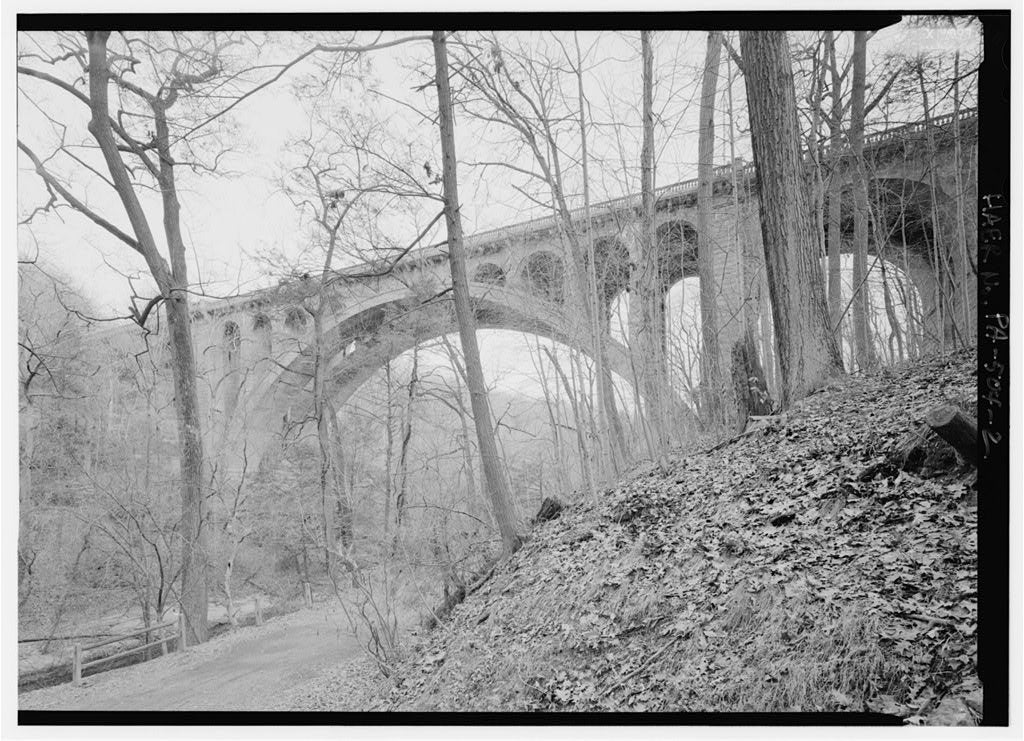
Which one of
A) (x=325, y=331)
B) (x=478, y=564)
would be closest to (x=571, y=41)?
(x=325, y=331)

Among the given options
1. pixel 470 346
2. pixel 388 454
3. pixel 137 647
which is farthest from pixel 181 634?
pixel 470 346

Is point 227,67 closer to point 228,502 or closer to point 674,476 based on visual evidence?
point 228,502

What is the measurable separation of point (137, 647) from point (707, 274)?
10.6 feet

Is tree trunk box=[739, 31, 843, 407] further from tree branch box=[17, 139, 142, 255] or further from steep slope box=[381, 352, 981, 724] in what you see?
tree branch box=[17, 139, 142, 255]

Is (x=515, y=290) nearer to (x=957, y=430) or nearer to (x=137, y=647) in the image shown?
(x=957, y=430)

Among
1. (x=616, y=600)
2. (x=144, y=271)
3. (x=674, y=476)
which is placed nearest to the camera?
(x=616, y=600)

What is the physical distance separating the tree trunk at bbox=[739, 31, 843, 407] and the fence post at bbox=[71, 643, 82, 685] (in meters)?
2.97

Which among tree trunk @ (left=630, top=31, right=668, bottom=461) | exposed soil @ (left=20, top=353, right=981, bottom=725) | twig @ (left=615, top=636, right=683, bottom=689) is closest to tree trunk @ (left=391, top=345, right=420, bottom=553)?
exposed soil @ (left=20, top=353, right=981, bottom=725)

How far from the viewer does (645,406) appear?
127 inches

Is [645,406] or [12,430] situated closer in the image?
[12,430]

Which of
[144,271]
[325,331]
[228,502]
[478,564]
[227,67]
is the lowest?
[478,564]

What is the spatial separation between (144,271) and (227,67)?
0.90 meters

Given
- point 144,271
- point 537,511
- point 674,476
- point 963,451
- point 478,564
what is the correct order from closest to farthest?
point 963,451
point 144,271
point 674,476
point 478,564
point 537,511

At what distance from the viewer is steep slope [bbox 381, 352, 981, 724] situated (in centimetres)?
159
